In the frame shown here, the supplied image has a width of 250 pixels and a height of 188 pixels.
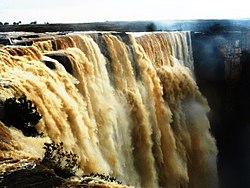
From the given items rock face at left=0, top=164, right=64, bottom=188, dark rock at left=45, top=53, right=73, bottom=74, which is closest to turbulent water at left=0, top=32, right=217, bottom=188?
dark rock at left=45, top=53, right=73, bottom=74

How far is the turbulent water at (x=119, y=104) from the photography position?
13227mm

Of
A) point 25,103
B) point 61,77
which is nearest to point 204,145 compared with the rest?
point 61,77

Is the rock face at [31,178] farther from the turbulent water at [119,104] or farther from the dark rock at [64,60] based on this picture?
the dark rock at [64,60]

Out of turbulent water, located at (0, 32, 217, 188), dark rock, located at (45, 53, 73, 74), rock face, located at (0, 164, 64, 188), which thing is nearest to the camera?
rock face, located at (0, 164, 64, 188)

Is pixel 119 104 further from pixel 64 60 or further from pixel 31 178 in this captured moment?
pixel 31 178

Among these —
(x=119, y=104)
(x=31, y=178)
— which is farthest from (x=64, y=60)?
(x=31, y=178)

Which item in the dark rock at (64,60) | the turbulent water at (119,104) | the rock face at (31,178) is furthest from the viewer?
the dark rock at (64,60)

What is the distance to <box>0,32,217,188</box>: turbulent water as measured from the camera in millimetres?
13227

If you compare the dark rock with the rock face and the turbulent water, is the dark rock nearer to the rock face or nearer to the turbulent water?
the turbulent water

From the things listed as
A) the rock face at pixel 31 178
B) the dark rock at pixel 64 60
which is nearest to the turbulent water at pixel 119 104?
the dark rock at pixel 64 60

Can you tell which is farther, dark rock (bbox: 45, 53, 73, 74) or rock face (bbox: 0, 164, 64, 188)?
dark rock (bbox: 45, 53, 73, 74)

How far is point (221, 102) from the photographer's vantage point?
34.3 m

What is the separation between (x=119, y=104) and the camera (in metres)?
20.2

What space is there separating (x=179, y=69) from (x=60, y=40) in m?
10.7
